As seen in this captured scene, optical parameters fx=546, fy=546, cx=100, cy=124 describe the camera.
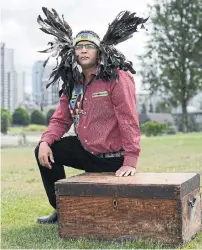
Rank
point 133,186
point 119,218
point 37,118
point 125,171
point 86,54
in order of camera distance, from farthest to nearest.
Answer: point 37,118
point 86,54
point 125,171
point 119,218
point 133,186

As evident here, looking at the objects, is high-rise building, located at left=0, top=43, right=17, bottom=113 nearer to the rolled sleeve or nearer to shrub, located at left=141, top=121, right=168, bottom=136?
shrub, located at left=141, top=121, right=168, bottom=136

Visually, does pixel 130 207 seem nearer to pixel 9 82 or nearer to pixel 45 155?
pixel 45 155

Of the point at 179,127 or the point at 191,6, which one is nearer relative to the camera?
the point at 191,6

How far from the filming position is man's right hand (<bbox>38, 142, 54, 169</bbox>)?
413cm

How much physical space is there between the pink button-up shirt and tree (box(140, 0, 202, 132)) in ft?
93.5

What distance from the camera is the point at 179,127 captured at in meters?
47.4

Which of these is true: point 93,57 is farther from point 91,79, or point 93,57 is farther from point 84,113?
point 84,113

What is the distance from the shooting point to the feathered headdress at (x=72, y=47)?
4188 mm

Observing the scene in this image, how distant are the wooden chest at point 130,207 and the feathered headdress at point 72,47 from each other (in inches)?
33.8

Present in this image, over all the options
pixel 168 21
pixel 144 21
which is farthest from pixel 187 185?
pixel 168 21

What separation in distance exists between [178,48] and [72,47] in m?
29.1

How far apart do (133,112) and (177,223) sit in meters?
0.96

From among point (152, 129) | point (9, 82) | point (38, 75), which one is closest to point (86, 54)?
point (38, 75)

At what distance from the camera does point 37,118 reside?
177ft
